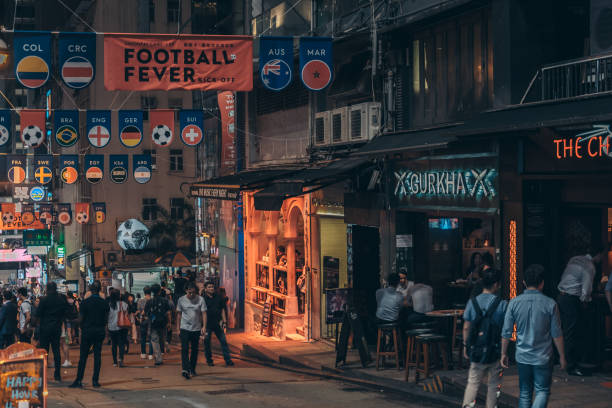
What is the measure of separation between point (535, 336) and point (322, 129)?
44.4 feet

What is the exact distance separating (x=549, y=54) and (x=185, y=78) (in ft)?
21.6

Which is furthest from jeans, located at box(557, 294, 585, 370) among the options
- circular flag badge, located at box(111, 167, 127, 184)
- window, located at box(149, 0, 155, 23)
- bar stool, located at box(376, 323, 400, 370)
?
window, located at box(149, 0, 155, 23)

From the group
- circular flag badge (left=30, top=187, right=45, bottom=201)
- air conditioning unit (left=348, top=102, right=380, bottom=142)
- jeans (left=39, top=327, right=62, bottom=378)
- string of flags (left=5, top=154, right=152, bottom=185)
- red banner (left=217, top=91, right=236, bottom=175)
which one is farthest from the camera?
circular flag badge (left=30, top=187, right=45, bottom=201)

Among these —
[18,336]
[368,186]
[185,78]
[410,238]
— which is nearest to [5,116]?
[18,336]

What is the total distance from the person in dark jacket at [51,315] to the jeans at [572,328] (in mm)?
8603

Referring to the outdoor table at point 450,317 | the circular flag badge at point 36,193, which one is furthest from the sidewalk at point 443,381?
the circular flag badge at point 36,193

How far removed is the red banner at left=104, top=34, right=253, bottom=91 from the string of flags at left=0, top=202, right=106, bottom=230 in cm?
2964

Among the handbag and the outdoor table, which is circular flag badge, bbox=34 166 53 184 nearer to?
the handbag

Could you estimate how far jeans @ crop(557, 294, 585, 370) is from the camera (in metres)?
12.8

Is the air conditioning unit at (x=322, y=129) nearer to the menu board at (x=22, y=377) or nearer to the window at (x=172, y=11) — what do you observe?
the menu board at (x=22, y=377)

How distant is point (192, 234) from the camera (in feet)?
172

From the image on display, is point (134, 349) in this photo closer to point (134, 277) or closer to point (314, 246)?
point (314, 246)

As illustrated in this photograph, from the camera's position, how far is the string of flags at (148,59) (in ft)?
50.9

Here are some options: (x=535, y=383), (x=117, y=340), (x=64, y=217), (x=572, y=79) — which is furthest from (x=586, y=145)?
(x=64, y=217)
